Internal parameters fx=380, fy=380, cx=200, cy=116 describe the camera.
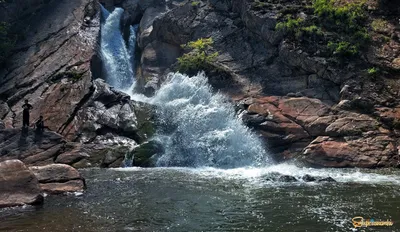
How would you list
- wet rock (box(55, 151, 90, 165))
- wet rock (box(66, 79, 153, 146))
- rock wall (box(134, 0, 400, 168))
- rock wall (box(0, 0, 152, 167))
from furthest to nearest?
wet rock (box(66, 79, 153, 146)), rock wall (box(0, 0, 152, 167)), rock wall (box(134, 0, 400, 168)), wet rock (box(55, 151, 90, 165))

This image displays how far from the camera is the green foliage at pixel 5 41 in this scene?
36.4m

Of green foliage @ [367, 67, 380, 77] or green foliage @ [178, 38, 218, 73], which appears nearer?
green foliage @ [367, 67, 380, 77]

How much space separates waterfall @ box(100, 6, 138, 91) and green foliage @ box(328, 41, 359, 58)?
19566 millimetres

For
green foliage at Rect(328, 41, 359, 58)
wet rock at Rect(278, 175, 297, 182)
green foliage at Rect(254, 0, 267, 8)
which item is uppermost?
green foliage at Rect(254, 0, 267, 8)

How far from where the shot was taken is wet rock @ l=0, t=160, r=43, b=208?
1498cm

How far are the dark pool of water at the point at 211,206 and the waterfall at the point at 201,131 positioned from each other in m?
5.01

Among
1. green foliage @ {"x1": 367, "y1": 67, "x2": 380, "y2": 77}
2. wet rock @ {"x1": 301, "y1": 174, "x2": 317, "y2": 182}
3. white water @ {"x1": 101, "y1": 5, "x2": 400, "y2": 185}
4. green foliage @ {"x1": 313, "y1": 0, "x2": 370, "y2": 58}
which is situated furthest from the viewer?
green foliage @ {"x1": 313, "y1": 0, "x2": 370, "y2": 58}

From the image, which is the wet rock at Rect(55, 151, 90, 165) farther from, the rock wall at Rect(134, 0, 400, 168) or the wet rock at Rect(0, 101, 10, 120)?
the rock wall at Rect(134, 0, 400, 168)

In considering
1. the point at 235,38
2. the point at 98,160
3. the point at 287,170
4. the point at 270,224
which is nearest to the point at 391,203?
the point at 270,224

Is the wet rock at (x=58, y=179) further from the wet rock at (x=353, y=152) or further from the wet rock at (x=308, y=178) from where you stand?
the wet rock at (x=353, y=152)

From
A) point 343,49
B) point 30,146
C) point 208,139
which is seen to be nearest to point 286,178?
point 208,139

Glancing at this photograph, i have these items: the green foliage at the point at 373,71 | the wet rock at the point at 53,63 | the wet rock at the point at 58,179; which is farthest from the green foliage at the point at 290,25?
the wet rock at the point at 58,179

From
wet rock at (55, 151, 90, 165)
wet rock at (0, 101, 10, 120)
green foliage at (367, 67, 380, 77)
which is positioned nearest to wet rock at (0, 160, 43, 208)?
wet rock at (55, 151, 90, 165)

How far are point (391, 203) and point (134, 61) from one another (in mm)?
31362
